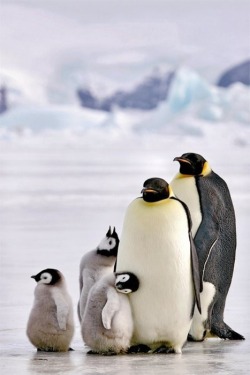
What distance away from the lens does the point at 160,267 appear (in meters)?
4.05

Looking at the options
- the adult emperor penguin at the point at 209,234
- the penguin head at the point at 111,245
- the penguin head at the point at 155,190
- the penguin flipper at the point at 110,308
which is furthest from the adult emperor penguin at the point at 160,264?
the adult emperor penguin at the point at 209,234

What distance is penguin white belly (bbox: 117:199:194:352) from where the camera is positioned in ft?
13.3

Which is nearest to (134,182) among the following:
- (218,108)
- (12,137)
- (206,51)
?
(218,108)

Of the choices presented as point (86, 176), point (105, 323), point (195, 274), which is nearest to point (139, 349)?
point (105, 323)

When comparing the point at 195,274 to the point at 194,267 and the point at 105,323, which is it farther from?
the point at 105,323

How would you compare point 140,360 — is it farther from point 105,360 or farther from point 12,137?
point 12,137

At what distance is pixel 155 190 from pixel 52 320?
60 centimetres

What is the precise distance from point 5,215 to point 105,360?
7472 mm

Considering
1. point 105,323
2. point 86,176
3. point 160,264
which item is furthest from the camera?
point 86,176

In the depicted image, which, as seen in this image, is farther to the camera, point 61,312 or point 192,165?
point 192,165

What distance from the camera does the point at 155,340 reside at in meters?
4.11

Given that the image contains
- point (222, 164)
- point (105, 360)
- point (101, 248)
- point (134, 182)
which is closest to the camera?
point (105, 360)

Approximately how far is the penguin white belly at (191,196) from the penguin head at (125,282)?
19.0 inches

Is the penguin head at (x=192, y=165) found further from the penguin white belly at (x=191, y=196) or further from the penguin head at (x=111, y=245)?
the penguin head at (x=111, y=245)
